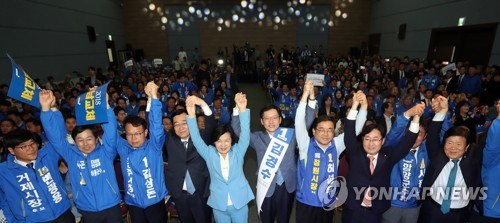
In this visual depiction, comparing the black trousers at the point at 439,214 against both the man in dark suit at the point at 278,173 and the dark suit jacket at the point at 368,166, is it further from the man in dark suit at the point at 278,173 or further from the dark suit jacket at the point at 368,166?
the man in dark suit at the point at 278,173

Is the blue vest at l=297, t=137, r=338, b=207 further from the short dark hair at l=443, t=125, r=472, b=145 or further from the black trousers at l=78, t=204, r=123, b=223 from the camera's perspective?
the black trousers at l=78, t=204, r=123, b=223

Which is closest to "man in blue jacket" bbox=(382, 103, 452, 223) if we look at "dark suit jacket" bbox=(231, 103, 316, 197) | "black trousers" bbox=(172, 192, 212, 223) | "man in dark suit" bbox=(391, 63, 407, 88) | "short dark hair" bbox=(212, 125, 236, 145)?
"dark suit jacket" bbox=(231, 103, 316, 197)

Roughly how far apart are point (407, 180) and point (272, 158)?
4.14 feet

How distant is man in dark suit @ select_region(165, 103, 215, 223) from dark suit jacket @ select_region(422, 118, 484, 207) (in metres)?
2.07

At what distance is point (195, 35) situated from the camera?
16.6 meters

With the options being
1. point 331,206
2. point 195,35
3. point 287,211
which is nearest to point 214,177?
Answer: point 287,211

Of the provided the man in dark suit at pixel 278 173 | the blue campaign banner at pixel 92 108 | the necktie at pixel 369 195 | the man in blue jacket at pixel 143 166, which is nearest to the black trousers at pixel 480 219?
the necktie at pixel 369 195

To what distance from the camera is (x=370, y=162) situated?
2268 mm

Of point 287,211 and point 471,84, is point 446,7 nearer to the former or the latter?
point 471,84

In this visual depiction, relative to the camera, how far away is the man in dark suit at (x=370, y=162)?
220cm

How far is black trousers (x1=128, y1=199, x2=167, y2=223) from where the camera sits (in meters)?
2.45

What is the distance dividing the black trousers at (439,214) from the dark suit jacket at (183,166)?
2097 millimetres

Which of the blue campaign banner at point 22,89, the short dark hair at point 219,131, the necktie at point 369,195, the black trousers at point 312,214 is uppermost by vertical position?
the blue campaign banner at point 22,89

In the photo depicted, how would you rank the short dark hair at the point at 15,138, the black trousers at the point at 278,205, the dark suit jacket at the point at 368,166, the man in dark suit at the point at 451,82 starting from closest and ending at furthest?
1. the short dark hair at the point at 15,138
2. the dark suit jacket at the point at 368,166
3. the black trousers at the point at 278,205
4. the man in dark suit at the point at 451,82
